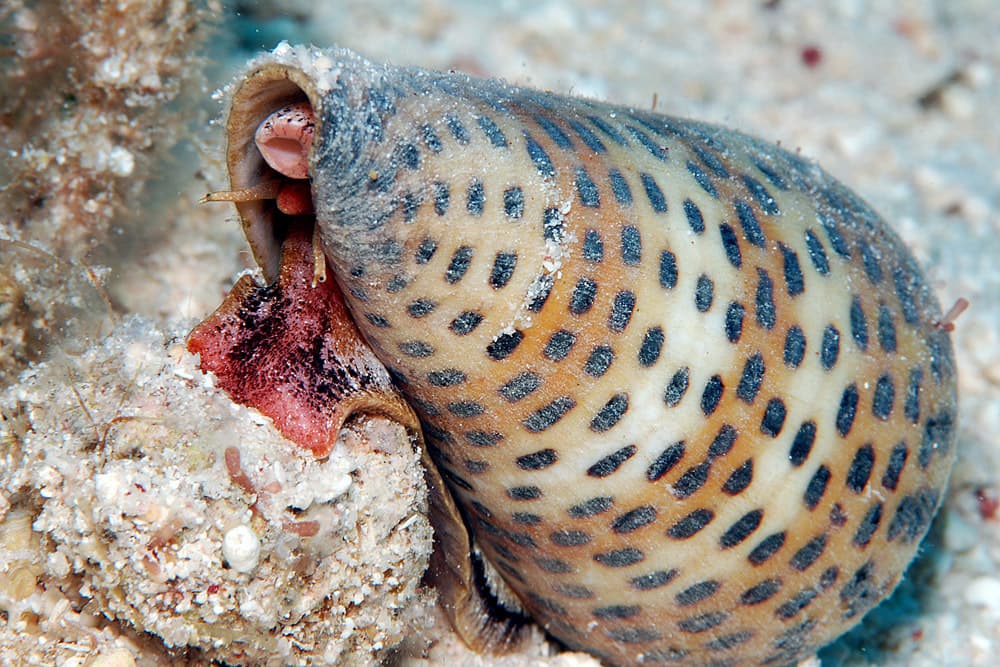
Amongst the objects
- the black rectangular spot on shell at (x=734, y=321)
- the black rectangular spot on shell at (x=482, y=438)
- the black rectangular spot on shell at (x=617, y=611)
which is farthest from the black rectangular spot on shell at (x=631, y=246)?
the black rectangular spot on shell at (x=617, y=611)

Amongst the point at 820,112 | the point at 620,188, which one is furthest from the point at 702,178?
the point at 820,112

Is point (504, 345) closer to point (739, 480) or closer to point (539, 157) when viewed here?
point (539, 157)

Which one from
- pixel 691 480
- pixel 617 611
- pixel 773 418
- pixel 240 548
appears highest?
pixel 773 418

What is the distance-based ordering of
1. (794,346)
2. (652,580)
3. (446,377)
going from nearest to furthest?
(446,377) → (794,346) → (652,580)

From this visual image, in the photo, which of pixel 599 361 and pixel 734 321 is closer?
pixel 599 361

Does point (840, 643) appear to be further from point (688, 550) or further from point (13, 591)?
point (13, 591)

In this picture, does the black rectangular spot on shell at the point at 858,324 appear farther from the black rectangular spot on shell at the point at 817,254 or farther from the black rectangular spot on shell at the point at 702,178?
the black rectangular spot on shell at the point at 702,178
